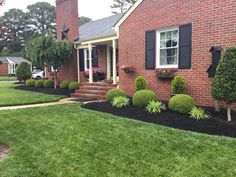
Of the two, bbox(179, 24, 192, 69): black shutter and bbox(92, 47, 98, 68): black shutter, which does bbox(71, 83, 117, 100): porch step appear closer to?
bbox(92, 47, 98, 68): black shutter

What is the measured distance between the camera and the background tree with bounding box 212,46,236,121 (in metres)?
5.53

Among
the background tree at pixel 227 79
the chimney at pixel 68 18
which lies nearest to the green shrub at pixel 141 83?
the background tree at pixel 227 79

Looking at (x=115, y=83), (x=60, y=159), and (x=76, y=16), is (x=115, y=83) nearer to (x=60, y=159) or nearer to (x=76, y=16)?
(x=76, y=16)

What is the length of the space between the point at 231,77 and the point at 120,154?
3.18 m

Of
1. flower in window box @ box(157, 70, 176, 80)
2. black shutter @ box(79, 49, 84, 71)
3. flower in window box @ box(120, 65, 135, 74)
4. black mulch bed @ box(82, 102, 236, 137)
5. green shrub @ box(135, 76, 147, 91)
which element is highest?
black shutter @ box(79, 49, 84, 71)

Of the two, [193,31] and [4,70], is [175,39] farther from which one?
[4,70]

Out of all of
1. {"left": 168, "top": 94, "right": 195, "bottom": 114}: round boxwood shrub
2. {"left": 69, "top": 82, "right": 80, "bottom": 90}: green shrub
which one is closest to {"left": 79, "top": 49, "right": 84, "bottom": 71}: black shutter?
{"left": 69, "top": 82, "right": 80, "bottom": 90}: green shrub

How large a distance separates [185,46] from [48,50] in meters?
8.24

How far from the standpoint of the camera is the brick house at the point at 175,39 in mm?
7085

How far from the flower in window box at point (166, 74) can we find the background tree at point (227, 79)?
2530 mm


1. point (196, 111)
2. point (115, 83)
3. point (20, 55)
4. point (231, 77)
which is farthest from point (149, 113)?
point (20, 55)

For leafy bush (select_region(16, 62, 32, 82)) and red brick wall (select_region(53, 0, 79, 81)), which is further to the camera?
leafy bush (select_region(16, 62, 32, 82))

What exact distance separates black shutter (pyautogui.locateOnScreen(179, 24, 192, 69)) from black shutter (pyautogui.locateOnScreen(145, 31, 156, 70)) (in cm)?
117

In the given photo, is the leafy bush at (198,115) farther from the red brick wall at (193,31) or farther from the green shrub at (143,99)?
the green shrub at (143,99)
